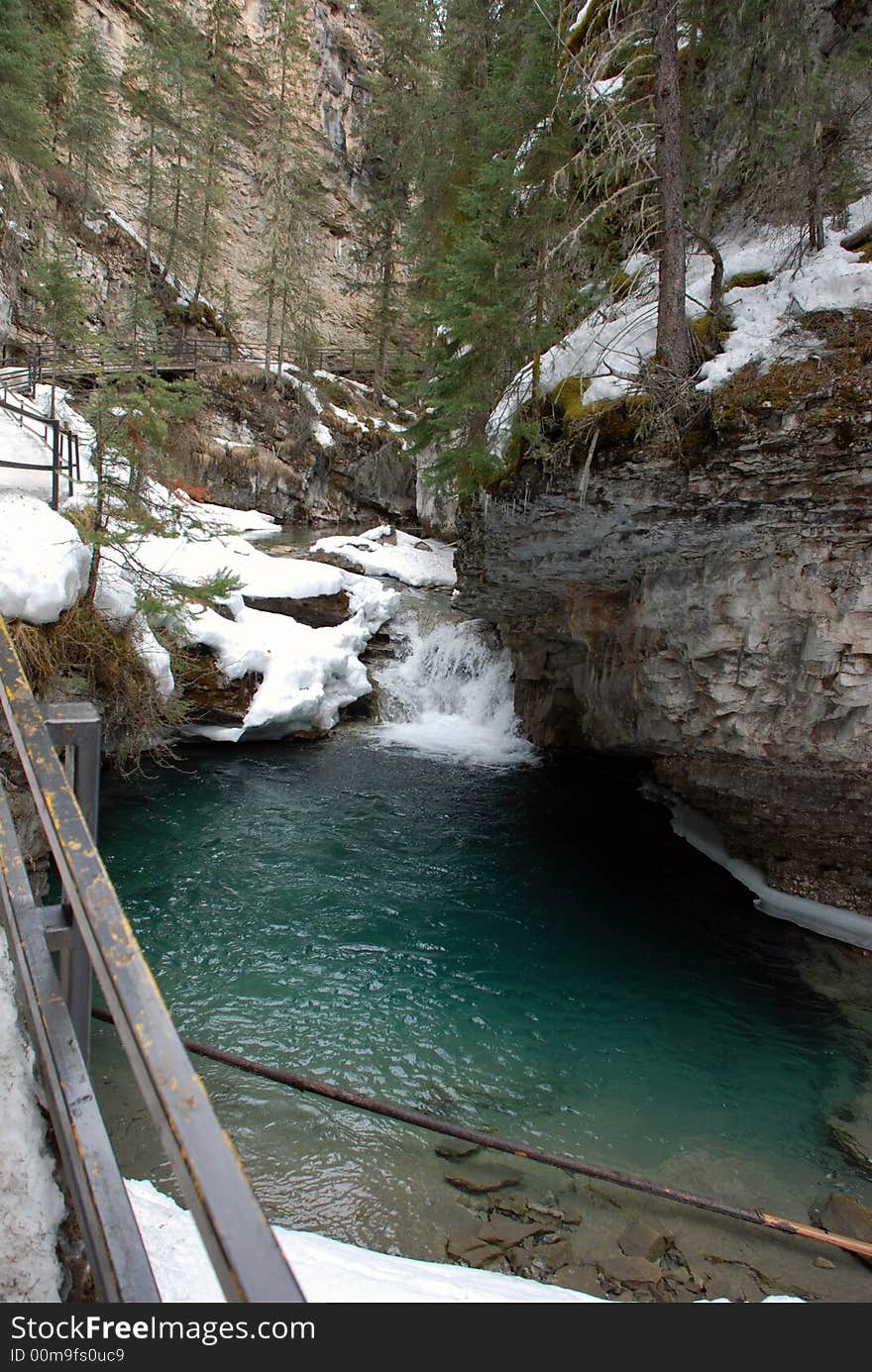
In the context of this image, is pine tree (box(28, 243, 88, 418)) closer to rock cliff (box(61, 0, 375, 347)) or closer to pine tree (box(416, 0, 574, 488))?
pine tree (box(416, 0, 574, 488))

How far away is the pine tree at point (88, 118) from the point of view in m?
26.8

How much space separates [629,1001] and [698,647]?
14.2 ft

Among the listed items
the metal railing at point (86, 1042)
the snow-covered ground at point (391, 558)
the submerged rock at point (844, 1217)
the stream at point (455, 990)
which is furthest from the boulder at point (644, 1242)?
the snow-covered ground at point (391, 558)

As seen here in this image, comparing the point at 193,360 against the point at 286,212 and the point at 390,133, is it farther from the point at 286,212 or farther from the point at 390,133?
the point at 390,133

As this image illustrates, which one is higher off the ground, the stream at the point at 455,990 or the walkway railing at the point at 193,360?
the walkway railing at the point at 193,360

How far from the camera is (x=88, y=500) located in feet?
32.8

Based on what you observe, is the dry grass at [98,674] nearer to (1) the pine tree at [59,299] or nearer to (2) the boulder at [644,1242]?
(2) the boulder at [644,1242]

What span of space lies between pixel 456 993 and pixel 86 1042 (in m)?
6.04

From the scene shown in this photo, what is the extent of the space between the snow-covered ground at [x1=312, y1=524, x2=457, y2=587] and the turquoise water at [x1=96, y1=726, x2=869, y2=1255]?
1081 cm

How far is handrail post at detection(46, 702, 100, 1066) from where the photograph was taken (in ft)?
6.40

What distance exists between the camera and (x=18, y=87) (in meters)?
19.4

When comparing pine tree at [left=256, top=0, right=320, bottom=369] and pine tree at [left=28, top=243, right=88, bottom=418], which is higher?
pine tree at [left=256, top=0, right=320, bottom=369]

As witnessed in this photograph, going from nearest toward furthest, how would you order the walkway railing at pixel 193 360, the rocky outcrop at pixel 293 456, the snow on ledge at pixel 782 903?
the snow on ledge at pixel 782 903 < the walkway railing at pixel 193 360 < the rocky outcrop at pixel 293 456

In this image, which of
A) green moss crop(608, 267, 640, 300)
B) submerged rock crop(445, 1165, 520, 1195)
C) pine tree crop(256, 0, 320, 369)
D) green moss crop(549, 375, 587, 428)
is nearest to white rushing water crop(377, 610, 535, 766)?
green moss crop(549, 375, 587, 428)
